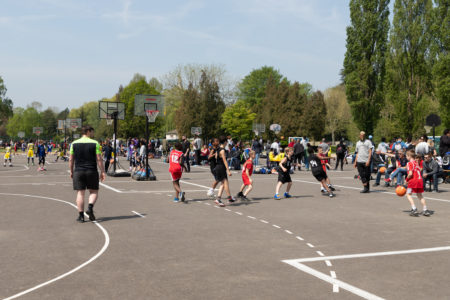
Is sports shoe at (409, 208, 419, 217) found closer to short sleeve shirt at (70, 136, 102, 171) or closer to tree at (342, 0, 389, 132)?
short sleeve shirt at (70, 136, 102, 171)

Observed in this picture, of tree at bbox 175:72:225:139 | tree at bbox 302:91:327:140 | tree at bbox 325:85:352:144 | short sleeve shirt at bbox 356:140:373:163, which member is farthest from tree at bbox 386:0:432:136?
tree at bbox 325:85:352:144

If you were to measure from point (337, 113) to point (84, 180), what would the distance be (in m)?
72.5

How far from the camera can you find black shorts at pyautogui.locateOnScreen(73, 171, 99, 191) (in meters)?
9.50

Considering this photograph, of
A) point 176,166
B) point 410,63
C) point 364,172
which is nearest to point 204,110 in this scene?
point 410,63

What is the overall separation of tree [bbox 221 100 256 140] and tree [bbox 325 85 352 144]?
52.3 feet

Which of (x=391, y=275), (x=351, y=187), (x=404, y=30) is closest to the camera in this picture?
(x=391, y=275)

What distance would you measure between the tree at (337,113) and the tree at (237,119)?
52.3ft

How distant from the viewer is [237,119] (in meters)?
68.2

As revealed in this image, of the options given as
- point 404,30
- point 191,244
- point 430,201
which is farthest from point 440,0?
point 191,244

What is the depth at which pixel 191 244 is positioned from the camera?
7523 millimetres

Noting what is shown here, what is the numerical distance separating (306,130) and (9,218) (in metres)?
60.7

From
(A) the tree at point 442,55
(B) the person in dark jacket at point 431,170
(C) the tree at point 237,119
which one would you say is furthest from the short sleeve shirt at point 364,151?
(C) the tree at point 237,119

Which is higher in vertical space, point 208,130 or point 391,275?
point 208,130

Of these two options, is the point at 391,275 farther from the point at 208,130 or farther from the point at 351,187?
the point at 208,130
